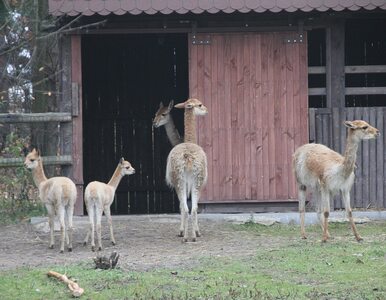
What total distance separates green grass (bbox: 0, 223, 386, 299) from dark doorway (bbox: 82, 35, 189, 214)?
818 centimetres

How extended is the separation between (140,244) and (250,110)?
3.41 metres

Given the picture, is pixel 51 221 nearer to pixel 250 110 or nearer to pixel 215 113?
pixel 215 113

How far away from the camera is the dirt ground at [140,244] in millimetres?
10250

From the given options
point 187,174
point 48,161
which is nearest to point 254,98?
point 187,174

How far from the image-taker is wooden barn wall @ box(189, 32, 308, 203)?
13859mm

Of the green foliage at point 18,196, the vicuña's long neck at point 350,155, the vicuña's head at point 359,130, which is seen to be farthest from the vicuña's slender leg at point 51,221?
the vicuña's head at point 359,130

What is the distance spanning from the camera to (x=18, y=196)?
1437cm

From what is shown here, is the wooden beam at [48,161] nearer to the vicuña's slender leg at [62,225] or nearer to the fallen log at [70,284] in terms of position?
the vicuña's slender leg at [62,225]

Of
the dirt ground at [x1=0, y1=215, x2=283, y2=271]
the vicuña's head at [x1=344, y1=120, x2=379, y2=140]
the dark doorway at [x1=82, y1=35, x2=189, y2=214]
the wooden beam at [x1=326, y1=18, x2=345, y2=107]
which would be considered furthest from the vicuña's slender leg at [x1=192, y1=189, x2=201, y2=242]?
the dark doorway at [x1=82, y1=35, x2=189, y2=214]

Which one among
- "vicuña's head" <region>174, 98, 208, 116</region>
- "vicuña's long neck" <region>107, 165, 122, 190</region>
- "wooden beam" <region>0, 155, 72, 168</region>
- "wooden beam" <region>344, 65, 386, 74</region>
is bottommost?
"vicuña's long neck" <region>107, 165, 122, 190</region>

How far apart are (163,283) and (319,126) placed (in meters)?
6.26

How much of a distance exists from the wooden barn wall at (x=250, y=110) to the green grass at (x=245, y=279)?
128 inches

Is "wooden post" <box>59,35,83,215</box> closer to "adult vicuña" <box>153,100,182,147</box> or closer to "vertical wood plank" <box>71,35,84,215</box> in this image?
"vertical wood plank" <box>71,35,84,215</box>

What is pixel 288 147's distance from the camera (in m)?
13.9
